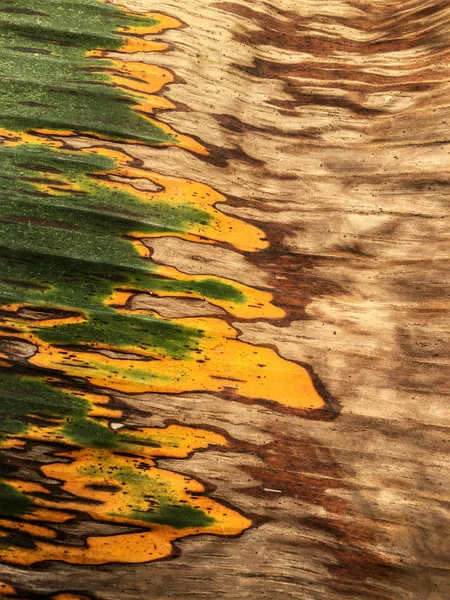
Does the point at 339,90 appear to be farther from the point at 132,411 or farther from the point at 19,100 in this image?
the point at 132,411

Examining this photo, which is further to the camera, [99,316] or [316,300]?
[316,300]

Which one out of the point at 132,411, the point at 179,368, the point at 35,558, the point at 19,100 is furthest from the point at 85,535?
the point at 19,100

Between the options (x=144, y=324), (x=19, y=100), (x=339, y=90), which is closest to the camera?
(x=144, y=324)

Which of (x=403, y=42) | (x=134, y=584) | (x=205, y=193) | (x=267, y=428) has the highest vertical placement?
(x=403, y=42)

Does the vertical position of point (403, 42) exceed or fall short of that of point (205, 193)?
it exceeds it

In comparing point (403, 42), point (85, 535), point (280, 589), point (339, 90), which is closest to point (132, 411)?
point (85, 535)

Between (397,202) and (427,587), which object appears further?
(397,202)

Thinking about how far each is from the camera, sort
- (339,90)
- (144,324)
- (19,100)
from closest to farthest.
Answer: (144,324)
(19,100)
(339,90)

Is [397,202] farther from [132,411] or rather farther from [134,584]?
[134,584]
